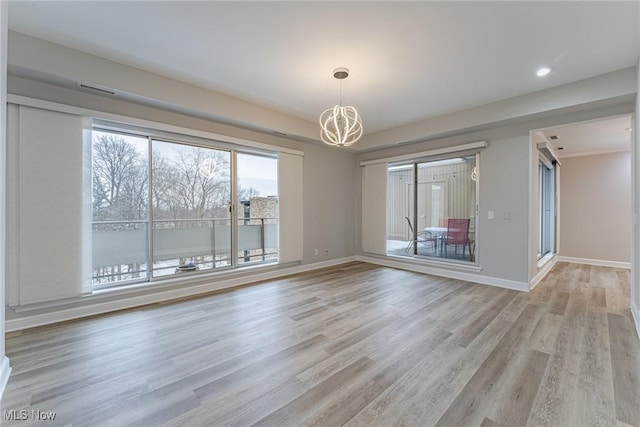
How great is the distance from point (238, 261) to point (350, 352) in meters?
2.91

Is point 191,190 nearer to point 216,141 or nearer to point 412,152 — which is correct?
point 216,141

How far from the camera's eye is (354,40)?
2.62 metres

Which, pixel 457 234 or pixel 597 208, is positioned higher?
pixel 597 208

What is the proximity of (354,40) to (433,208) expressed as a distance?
3.80 meters

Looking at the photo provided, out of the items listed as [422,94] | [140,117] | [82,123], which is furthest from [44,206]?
[422,94]

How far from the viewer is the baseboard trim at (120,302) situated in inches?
112

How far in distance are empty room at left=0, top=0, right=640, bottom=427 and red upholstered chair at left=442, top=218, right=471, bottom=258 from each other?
0.04m

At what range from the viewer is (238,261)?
184 inches

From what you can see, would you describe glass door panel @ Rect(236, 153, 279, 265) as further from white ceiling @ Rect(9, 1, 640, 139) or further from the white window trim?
white ceiling @ Rect(9, 1, 640, 139)

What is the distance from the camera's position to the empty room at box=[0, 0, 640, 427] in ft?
6.19

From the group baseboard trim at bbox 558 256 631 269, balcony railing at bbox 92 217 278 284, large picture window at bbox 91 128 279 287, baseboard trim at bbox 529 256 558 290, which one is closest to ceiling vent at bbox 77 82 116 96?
large picture window at bbox 91 128 279 287

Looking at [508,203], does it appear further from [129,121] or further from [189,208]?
[129,121]

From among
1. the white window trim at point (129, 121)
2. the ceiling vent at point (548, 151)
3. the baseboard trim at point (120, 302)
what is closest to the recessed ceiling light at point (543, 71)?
the ceiling vent at point (548, 151)

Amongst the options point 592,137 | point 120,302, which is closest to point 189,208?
point 120,302
